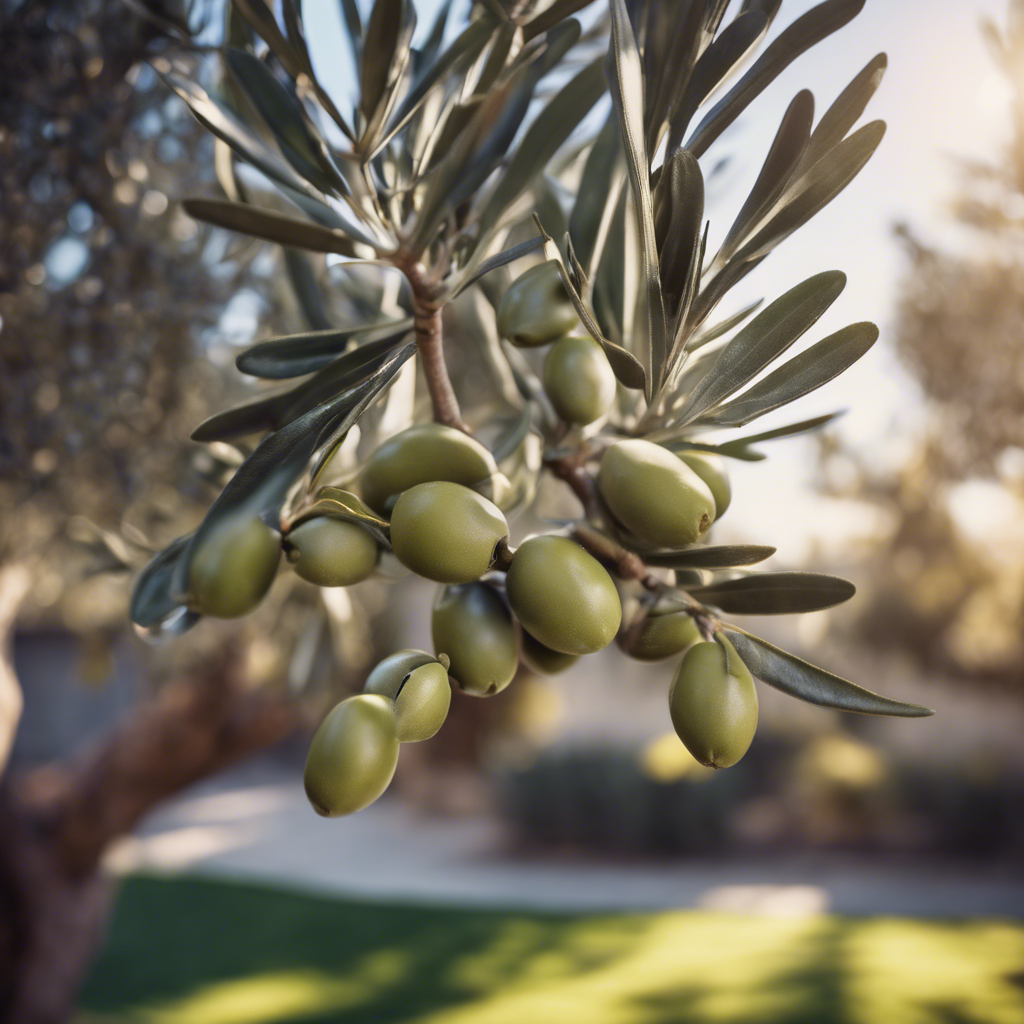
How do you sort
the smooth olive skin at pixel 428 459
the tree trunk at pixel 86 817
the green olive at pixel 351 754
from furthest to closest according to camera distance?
the tree trunk at pixel 86 817 < the smooth olive skin at pixel 428 459 < the green olive at pixel 351 754

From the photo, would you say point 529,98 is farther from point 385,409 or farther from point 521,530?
point 521,530

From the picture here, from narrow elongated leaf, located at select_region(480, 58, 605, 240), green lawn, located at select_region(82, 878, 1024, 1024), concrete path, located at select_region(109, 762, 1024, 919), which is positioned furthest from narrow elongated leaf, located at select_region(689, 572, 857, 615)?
concrete path, located at select_region(109, 762, 1024, 919)

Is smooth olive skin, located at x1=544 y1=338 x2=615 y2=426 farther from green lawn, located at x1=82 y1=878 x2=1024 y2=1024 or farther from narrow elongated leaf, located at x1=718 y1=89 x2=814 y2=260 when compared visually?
green lawn, located at x1=82 y1=878 x2=1024 y2=1024

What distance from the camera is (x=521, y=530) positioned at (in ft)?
6.66

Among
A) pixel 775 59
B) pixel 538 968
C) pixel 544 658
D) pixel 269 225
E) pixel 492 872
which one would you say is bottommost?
pixel 492 872

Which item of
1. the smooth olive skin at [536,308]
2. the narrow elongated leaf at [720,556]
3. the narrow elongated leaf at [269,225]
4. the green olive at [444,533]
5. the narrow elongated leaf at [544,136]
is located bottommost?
the narrow elongated leaf at [720,556]

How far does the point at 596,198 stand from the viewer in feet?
2.35

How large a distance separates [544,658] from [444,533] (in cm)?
19

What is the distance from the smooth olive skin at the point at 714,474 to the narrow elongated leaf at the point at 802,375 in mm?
42

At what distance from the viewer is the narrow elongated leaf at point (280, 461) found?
524 mm

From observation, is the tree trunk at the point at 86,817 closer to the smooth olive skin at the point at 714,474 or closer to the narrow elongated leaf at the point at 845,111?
the smooth olive skin at the point at 714,474

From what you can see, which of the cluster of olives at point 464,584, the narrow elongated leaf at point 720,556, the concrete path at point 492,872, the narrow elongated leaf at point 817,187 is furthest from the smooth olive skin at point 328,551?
the concrete path at point 492,872

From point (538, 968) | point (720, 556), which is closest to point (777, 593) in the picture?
point (720, 556)

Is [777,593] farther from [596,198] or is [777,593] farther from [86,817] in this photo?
[86,817]
